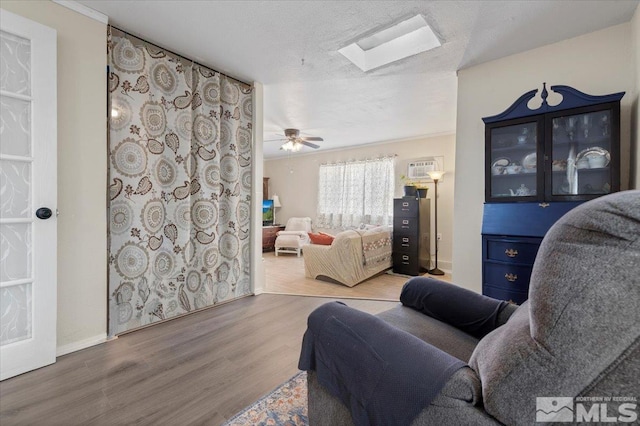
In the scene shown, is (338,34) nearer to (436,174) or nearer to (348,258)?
(348,258)

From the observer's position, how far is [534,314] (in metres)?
0.60

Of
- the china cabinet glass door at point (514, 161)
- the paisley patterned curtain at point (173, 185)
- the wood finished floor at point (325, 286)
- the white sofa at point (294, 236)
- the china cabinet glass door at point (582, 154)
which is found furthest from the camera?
the white sofa at point (294, 236)

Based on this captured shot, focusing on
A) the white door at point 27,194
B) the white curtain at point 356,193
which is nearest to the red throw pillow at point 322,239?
the white curtain at point 356,193

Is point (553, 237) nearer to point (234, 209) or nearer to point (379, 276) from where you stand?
point (234, 209)

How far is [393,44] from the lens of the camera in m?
2.59

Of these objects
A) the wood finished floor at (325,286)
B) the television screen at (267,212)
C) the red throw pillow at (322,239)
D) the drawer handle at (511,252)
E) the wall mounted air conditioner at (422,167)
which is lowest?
the wood finished floor at (325,286)

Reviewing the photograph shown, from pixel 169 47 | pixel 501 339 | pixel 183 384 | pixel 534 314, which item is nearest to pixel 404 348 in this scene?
pixel 501 339

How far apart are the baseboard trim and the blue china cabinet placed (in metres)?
3.04

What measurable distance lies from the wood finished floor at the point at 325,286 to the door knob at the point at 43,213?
7.55 ft

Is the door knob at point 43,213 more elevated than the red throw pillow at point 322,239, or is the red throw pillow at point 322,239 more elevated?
the door knob at point 43,213

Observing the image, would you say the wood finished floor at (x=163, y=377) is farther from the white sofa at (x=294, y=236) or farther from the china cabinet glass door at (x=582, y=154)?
the white sofa at (x=294, y=236)

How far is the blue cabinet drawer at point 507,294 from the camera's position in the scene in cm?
212

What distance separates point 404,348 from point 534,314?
1.15 ft

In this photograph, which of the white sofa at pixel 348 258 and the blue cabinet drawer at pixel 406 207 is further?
the blue cabinet drawer at pixel 406 207
